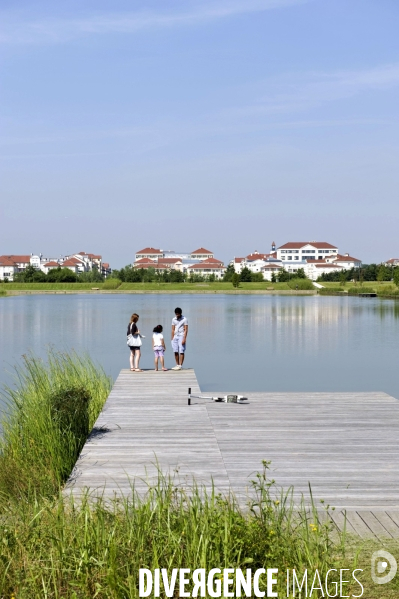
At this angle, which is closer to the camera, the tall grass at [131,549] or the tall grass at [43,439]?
the tall grass at [131,549]

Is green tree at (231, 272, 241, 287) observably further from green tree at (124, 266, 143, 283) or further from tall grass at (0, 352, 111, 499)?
tall grass at (0, 352, 111, 499)

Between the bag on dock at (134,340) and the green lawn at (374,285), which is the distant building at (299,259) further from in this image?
the bag on dock at (134,340)

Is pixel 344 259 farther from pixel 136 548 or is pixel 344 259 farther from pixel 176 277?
pixel 136 548

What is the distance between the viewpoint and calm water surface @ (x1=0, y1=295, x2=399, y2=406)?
20141mm

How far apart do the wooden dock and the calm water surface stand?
769cm

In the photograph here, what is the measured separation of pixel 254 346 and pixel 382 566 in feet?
78.2

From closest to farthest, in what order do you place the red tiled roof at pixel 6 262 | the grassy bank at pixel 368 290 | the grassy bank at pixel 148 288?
1. the grassy bank at pixel 368 290
2. the grassy bank at pixel 148 288
3. the red tiled roof at pixel 6 262

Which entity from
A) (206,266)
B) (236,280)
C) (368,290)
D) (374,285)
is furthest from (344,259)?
(368,290)

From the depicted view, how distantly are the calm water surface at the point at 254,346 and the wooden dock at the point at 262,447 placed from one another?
769 cm

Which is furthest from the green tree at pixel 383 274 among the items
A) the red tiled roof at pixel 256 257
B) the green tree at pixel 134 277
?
the red tiled roof at pixel 256 257

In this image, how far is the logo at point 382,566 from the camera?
172 inches

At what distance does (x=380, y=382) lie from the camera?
19812 mm

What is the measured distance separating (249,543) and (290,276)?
374ft

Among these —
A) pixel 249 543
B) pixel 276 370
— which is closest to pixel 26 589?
pixel 249 543
